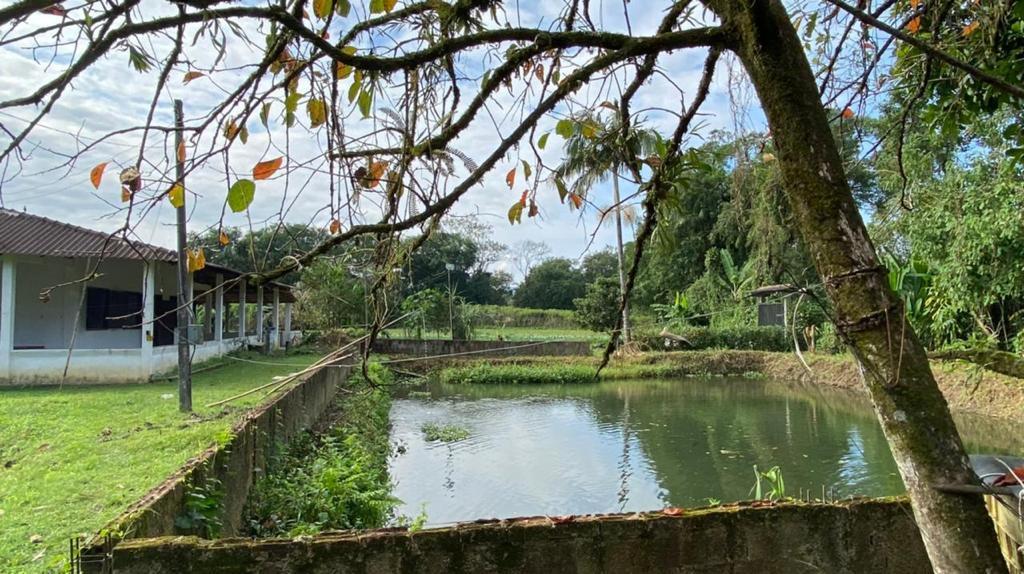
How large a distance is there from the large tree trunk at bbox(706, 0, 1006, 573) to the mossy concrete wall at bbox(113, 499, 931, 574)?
2.03m

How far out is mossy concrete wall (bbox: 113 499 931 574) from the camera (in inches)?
109

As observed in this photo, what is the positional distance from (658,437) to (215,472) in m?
8.80

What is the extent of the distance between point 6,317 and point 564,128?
12.2m

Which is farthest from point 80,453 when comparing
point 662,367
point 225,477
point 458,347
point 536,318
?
point 536,318

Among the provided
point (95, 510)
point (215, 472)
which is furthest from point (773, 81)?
point (95, 510)

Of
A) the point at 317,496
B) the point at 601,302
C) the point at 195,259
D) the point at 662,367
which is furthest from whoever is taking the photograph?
the point at 601,302

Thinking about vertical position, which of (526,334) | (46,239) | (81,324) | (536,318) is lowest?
(526,334)

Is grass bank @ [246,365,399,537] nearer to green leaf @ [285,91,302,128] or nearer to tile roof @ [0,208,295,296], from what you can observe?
green leaf @ [285,91,302,128]

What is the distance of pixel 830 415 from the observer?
539 inches

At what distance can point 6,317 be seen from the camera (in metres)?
10.7

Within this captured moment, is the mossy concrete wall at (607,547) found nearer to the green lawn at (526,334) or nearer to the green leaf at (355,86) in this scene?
the green leaf at (355,86)

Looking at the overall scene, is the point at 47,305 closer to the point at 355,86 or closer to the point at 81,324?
the point at 81,324

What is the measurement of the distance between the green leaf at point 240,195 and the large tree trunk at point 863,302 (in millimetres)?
1068

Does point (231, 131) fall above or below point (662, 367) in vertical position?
above
